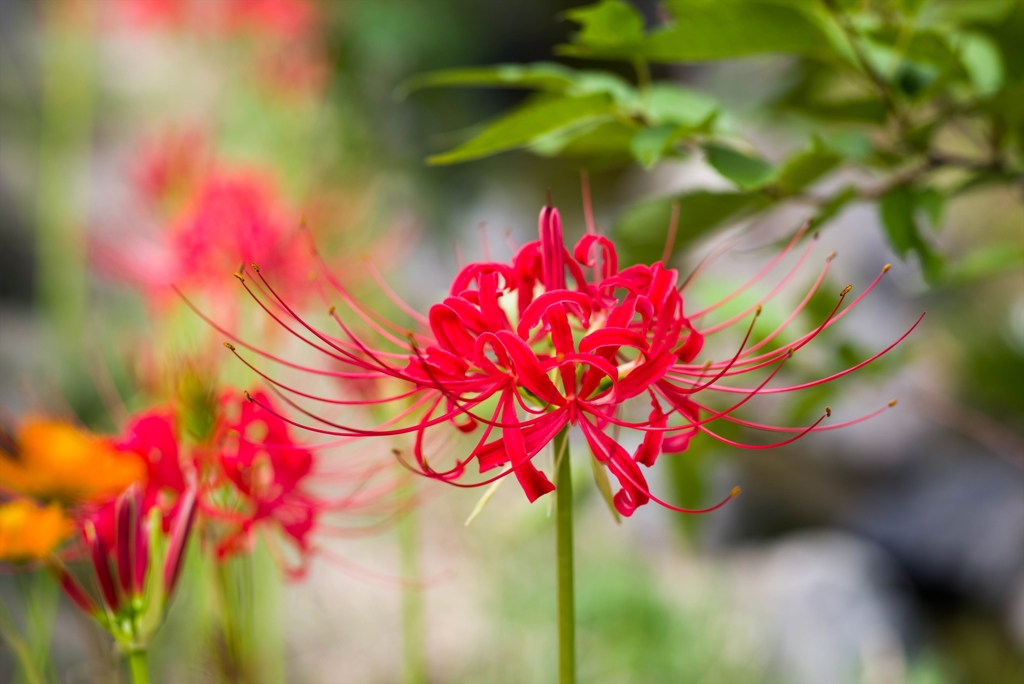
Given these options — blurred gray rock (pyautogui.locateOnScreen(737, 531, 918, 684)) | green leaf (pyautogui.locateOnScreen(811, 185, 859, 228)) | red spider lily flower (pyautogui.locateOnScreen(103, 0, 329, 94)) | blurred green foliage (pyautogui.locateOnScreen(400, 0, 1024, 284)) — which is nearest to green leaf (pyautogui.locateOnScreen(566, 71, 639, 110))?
blurred green foliage (pyautogui.locateOnScreen(400, 0, 1024, 284))

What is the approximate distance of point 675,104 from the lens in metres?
0.55

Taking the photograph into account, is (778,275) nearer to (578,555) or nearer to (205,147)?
(578,555)

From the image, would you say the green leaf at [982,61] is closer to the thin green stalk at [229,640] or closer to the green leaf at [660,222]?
the green leaf at [660,222]

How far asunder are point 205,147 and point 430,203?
1.89m

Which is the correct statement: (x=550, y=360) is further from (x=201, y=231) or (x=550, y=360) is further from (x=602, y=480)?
(x=201, y=231)

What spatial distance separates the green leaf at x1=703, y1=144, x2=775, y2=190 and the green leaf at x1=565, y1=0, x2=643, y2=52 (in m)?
0.08

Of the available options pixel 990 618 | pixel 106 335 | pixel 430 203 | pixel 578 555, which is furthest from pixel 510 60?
pixel 990 618

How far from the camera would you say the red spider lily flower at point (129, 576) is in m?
0.36

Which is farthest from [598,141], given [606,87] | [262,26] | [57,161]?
[262,26]

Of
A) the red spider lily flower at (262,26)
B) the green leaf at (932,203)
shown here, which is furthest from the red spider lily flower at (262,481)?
the red spider lily flower at (262,26)

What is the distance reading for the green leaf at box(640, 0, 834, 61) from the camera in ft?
1.44

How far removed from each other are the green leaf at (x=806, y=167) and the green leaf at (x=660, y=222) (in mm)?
20

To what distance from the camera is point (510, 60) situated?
3631mm

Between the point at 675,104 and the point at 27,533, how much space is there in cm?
44
